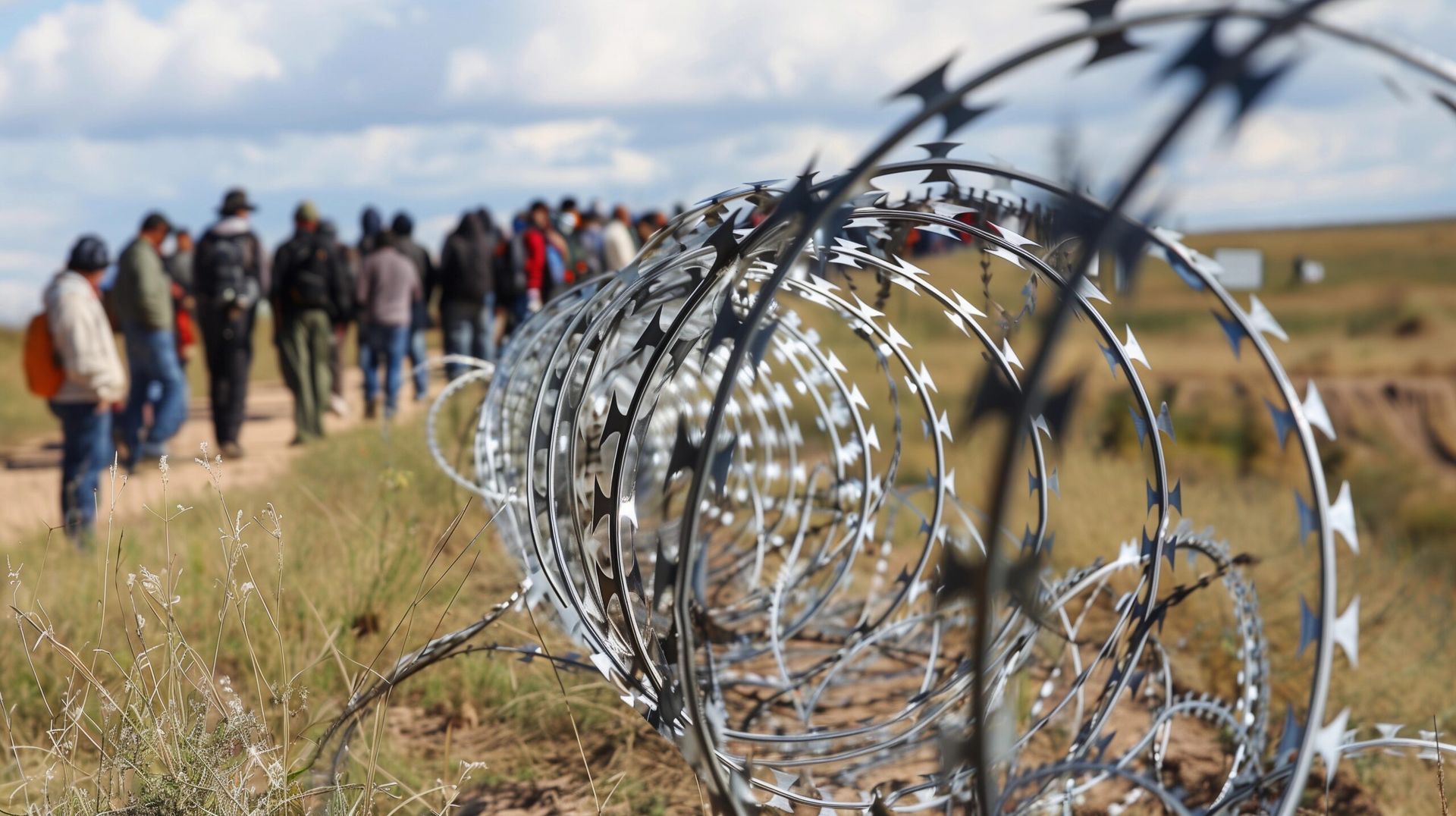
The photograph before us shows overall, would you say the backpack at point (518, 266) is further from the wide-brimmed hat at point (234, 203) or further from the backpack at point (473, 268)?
the wide-brimmed hat at point (234, 203)

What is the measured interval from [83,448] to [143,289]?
7.05 ft

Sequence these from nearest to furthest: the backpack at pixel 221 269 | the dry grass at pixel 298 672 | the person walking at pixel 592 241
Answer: the dry grass at pixel 298 672, the backpack at pixel 221 269, the person walking at pixel 592 241

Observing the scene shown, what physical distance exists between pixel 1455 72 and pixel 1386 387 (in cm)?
1973

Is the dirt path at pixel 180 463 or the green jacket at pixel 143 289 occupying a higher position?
the green jacket at pixel 143 289

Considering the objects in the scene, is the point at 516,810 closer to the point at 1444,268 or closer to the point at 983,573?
the point at 983,573

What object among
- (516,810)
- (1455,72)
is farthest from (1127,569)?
(1455,72)

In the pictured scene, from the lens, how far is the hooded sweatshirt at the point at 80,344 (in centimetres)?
685

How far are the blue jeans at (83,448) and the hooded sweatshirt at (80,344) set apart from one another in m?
0.07

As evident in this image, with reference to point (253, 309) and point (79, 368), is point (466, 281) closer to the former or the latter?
point (253, 309)

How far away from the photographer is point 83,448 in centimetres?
705

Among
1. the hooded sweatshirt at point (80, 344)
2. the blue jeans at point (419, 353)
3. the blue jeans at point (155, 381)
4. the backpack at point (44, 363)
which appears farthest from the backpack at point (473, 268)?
the backpack at point (44, 363)

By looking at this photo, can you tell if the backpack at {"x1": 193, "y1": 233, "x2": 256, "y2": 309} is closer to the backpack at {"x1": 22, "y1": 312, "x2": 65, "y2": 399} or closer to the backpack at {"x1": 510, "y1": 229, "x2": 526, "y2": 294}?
the backpack at {"x1": 510, "y1": 229, "x2": 526, "y2": 294}

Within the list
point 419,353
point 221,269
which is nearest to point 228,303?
point 221,269

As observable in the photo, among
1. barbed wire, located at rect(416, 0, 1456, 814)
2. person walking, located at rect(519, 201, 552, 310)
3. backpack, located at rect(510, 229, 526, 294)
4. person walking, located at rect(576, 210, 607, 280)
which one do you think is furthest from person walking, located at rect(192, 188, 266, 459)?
barbed wire, located at rect(416, 0, 1456, 814)
